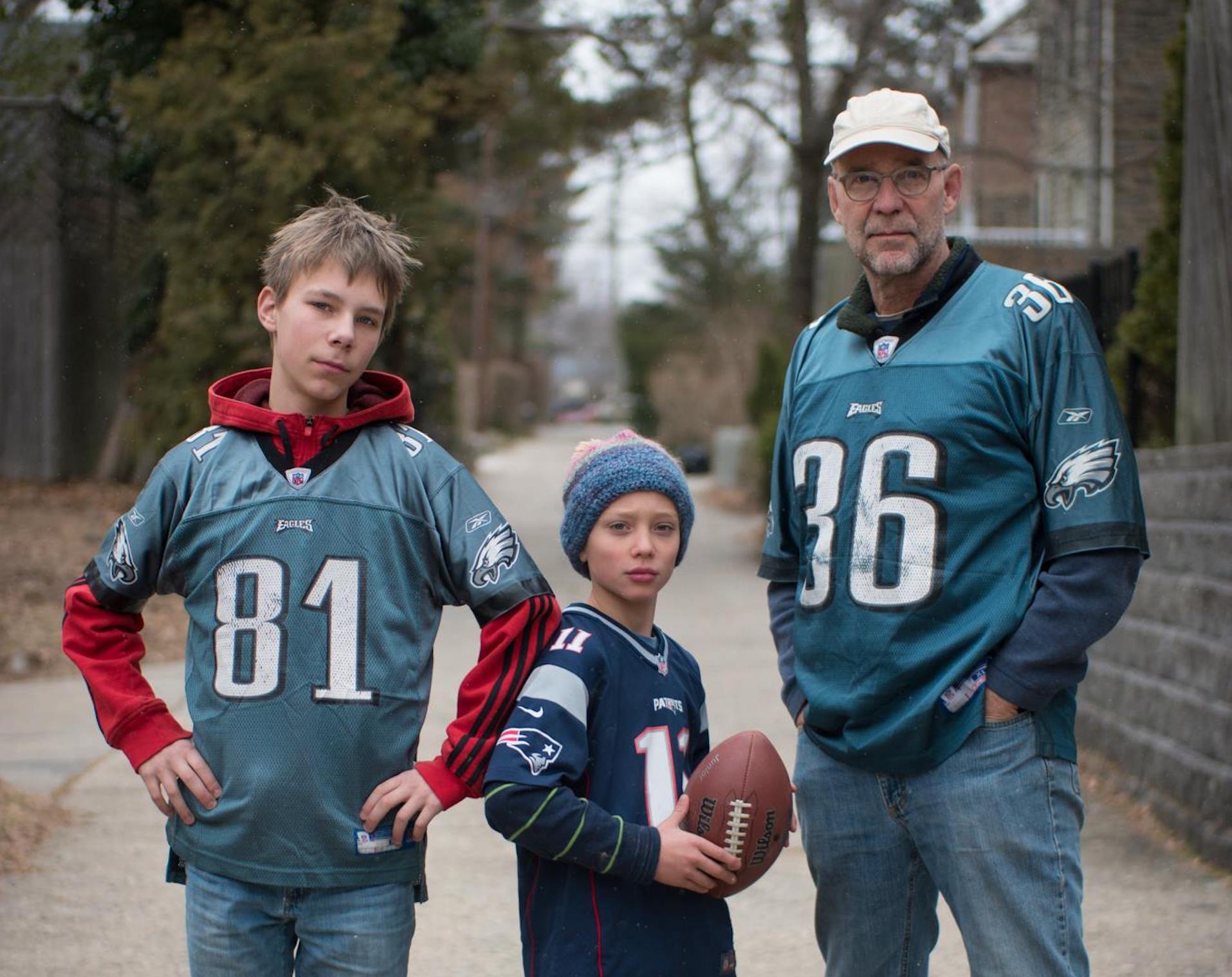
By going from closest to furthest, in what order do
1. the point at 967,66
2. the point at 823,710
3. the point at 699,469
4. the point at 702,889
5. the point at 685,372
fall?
1. the point at 702,889
2. the point at 823,710
3. the point at 967,66
4. the point at 699,469
5. the point at 685,372

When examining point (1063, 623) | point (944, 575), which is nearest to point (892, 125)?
point (944, 575)

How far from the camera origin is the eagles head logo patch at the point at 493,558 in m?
2.74

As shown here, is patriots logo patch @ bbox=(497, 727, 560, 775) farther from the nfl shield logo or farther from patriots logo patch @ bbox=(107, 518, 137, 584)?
the nfl shield logo

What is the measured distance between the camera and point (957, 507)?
8.96 feet

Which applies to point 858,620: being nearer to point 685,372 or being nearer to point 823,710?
point 823,710

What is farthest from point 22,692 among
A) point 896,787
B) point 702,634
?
point 896,787

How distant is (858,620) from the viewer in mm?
2812

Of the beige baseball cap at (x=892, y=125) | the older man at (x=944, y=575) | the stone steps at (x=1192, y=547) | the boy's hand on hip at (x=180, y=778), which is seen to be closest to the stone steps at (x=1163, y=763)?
the stone steps at (x=1192, y=547)

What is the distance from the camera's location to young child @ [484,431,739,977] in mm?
2611

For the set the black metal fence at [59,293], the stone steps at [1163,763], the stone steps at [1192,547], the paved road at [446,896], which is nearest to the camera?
the paved road at [446,896]

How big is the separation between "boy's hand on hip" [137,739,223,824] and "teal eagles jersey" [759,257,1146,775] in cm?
122

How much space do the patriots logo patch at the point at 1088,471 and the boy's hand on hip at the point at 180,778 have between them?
67.1 inches

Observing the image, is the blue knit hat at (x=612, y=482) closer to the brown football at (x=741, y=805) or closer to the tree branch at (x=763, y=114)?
the brown football at (x=741, y=805)

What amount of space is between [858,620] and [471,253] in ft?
45.6
